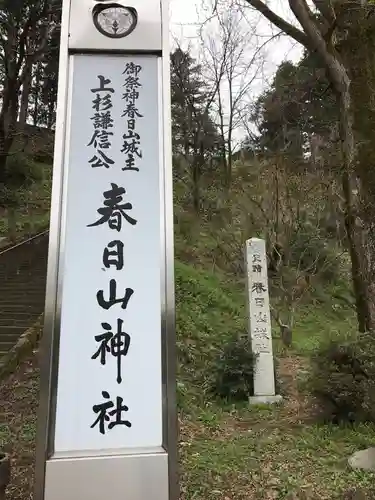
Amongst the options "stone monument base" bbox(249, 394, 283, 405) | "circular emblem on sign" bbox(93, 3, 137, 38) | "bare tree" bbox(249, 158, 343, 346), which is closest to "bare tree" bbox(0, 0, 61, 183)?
"bare tree" bbox(249, 158, 343, 346)

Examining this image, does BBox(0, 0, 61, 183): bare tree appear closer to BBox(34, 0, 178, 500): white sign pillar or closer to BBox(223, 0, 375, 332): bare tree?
BBox(223, 0, 375, 332): bare tree

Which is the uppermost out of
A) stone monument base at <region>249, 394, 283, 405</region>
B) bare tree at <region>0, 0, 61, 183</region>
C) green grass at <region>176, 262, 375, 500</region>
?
bare tree at <region>0, 0, 61, 183</region>

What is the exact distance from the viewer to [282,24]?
8.30 meters

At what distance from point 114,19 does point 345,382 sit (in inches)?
159

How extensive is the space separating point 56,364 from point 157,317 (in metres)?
0.53

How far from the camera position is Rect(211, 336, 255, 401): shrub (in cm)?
643

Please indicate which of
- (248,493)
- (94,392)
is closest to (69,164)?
(94,392)

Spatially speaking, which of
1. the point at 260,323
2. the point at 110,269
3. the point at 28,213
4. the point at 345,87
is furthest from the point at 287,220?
the point at 28,213

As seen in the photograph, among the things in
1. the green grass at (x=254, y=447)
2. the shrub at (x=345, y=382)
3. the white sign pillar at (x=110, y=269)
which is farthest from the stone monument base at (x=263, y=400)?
the white sign pillar at (x=110, y=269)

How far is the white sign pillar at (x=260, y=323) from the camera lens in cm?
639

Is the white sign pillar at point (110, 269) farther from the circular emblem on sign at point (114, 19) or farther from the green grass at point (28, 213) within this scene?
the green grass at point (28, 213)

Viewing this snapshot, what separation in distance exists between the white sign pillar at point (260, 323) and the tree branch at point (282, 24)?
3.67m

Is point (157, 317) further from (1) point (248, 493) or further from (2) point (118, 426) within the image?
(1) point (248, 493)

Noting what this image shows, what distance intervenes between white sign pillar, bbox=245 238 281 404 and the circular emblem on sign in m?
4.42
